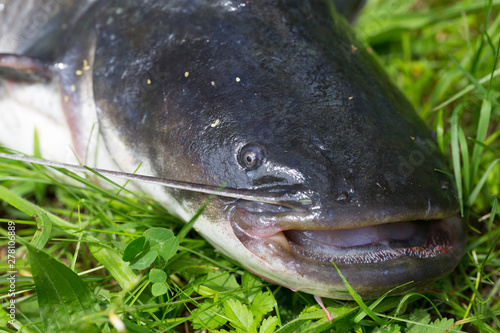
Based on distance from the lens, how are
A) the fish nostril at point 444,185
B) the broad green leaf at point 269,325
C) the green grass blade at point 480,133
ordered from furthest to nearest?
the green grass blade at point 480,133, the fish nostril at point 444,185, the broad green leaf at point 269,325

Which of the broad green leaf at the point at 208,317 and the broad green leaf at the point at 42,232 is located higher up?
the broad green leaf at the point at 42,232

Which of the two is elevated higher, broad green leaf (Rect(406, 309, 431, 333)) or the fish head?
the fish head

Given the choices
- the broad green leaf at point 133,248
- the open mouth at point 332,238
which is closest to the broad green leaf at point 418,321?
the open mouth at point 332,238

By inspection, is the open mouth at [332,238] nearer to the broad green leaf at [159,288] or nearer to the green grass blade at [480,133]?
the broad green leaf at [159,288]

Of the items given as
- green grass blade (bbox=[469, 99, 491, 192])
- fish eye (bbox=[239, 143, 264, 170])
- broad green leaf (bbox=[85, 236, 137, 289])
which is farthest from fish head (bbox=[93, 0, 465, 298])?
green grass blade (bbox=[469, 99, 491, 192])

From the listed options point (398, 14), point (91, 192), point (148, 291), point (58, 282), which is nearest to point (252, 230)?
point (148, 291)

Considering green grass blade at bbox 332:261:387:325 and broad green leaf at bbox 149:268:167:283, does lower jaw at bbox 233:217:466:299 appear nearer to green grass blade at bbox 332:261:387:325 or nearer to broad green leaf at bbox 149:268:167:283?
green grass blade at bbox 332:261:387:325
